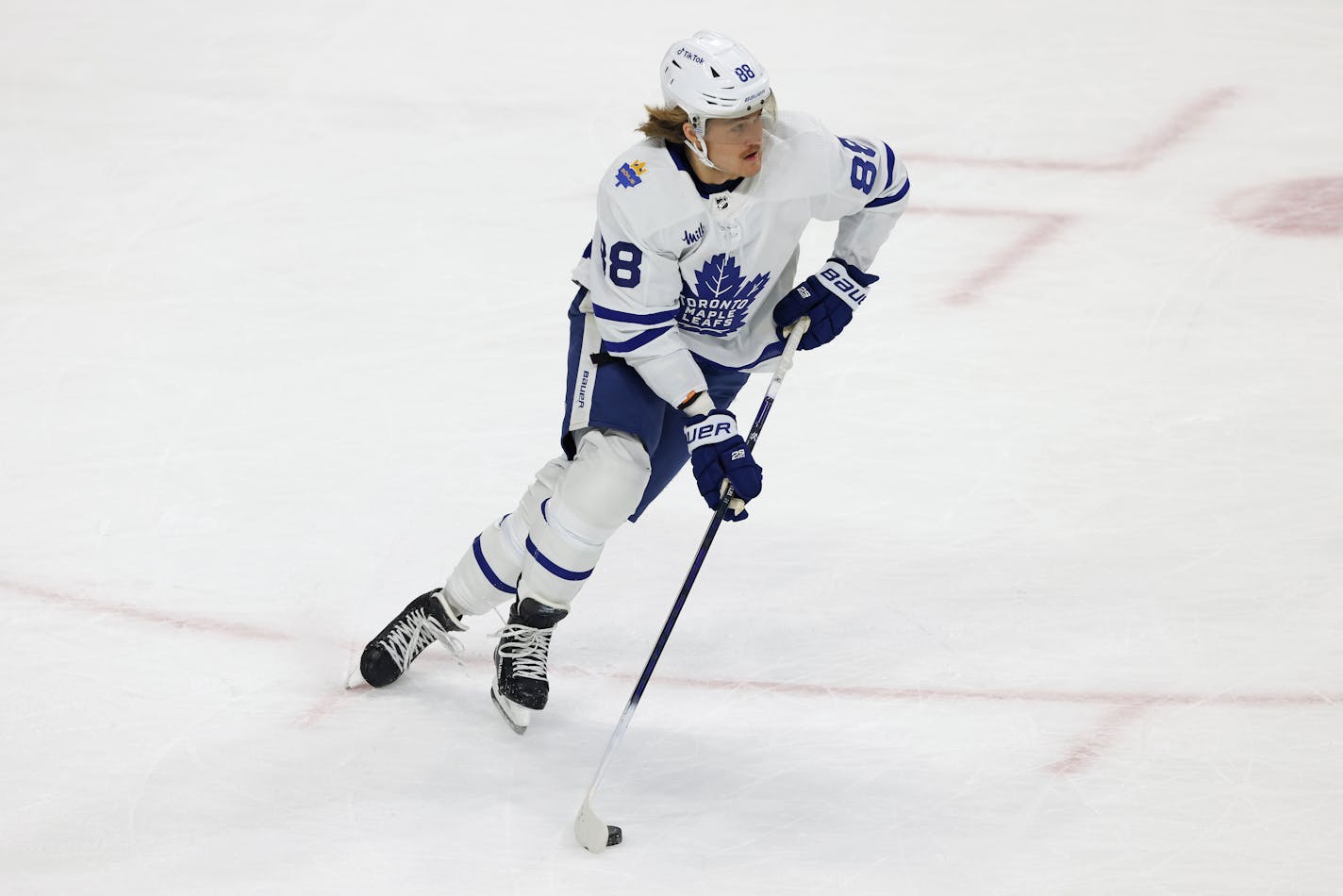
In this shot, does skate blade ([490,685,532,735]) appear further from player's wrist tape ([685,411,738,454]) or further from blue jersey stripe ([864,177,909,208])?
blue jersey stripe ([864,177,909,208])

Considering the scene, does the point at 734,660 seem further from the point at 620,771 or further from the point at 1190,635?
the point at 1190,635

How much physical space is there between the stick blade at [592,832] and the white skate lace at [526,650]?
37 centimetres

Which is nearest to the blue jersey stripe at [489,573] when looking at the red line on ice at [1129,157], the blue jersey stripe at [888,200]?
the blue jersey stripe at [888,200]

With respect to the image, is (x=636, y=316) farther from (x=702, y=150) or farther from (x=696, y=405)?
(x=702, y=150)

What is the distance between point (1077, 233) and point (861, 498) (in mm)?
1766

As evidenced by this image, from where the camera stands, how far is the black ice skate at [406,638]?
324 centimetres

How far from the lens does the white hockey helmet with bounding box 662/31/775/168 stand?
2668mm

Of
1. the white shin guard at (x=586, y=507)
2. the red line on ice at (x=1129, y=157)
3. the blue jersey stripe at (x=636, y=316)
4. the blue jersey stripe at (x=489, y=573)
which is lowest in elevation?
the red line on ice at (x=1129, y=157)

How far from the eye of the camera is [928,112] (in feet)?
20.2

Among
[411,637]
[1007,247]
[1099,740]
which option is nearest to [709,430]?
[411,637]

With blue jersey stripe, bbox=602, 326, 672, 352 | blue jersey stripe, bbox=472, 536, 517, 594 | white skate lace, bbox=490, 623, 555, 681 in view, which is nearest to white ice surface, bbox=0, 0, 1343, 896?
white skate lace, bbox=490, 623, 555, 681

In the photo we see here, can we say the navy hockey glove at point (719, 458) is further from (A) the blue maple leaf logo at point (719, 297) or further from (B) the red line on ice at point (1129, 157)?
(B) the red line on ice at point (1129, 157)

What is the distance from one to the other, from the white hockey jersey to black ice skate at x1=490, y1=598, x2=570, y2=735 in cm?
52

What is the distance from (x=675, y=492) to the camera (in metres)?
4.03
